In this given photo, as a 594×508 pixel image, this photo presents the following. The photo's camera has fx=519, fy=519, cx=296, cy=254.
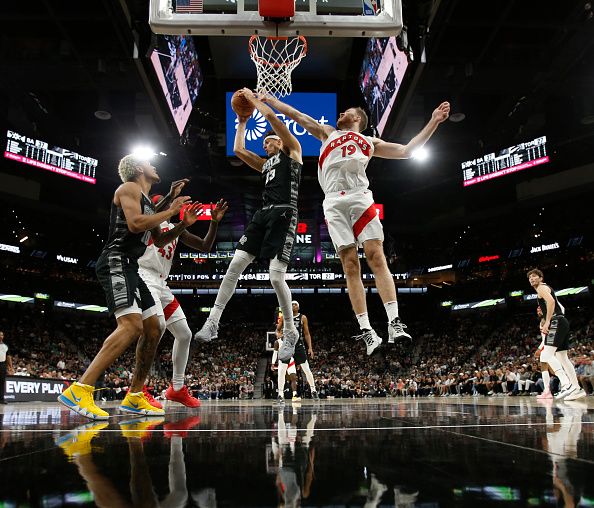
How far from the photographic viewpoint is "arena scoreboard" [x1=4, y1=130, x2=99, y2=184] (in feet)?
66.6

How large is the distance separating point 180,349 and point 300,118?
8.81 ft

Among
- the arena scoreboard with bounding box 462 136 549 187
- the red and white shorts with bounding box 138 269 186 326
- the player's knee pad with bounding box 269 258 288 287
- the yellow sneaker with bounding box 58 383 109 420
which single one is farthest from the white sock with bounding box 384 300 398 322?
the arena scoreboard with bounding box 462 136 549 187

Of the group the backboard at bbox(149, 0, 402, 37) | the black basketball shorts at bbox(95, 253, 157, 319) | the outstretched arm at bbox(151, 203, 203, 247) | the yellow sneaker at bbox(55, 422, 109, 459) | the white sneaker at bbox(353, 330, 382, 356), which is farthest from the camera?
the backboard at bbox(149, 0, 402, 37)

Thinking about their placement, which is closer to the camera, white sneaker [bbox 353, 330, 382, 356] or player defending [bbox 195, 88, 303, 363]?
white sneaker [bbox 353, 330, 382, 356]

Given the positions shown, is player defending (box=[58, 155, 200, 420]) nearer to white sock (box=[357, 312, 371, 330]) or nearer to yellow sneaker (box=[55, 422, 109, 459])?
yellow sneaker (box=[55, 422, 109, 459])

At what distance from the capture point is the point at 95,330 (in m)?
32.6

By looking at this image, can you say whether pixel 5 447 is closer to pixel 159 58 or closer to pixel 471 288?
pixel 159 58

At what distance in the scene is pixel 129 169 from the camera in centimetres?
437

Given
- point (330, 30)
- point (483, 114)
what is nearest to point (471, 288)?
point (483, 114)

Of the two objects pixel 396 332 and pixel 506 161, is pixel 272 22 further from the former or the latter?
pixel 506 161

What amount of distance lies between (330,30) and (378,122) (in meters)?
8.85

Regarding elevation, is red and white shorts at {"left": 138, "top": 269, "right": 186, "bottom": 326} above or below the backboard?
below

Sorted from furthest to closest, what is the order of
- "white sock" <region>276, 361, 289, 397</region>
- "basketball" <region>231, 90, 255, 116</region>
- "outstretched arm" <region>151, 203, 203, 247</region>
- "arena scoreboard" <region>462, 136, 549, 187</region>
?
1. "arena scoreboard" <region>462, 136, 549, 187</region>
2. "white sock" <region>276, 361, 289, 397</region>
3. "basketball" <region>231, 90, 255, 116</region>
4. "outstretched arm" <region>151, 203, 203, 247</region>

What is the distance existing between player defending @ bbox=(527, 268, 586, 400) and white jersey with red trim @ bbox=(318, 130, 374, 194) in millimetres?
5003
